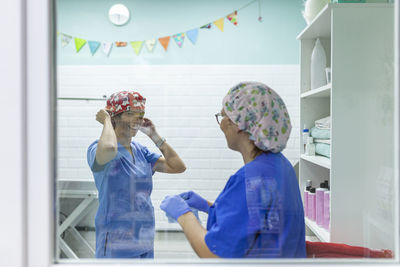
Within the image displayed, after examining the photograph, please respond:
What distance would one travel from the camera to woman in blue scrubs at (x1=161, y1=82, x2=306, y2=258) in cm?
77

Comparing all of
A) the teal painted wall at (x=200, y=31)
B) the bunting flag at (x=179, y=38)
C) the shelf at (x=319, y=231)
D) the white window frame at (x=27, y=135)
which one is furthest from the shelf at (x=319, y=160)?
the white window frame at (x=27, y=135)

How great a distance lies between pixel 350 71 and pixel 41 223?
104cm

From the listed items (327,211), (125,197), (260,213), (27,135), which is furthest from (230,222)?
(327,211)

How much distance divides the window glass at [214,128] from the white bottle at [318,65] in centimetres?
9

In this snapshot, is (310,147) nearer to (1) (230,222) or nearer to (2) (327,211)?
(2) (327,211)

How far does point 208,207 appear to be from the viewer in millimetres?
1003

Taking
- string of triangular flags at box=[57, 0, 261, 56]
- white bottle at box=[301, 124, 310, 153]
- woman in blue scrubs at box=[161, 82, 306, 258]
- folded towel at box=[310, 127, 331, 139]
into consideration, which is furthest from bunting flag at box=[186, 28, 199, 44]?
folded towel at box=[310, 127, 331, 139]

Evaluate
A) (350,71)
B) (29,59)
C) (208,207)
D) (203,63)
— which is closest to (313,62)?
(350,71)

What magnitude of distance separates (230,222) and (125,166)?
0.43m

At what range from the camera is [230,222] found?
831 millimetres

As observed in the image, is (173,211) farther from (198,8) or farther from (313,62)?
(313,62)

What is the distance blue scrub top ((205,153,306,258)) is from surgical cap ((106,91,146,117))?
18.6 inches

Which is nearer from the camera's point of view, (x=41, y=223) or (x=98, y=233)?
(x=41, y=223)

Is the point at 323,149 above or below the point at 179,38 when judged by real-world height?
below
